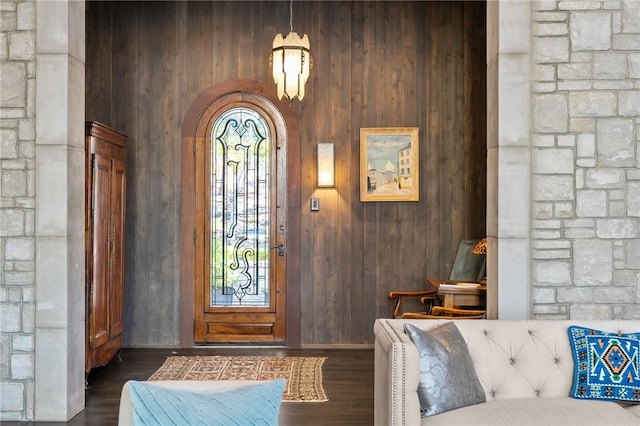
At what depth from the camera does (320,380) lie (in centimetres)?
500

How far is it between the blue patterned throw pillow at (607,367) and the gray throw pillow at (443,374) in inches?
20.4

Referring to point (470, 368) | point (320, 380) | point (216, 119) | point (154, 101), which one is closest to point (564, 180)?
point (470, 368)

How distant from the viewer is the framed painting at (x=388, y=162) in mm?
6199

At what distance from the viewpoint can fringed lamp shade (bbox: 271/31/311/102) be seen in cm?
529

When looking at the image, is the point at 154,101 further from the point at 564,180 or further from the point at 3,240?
the point at 564,180

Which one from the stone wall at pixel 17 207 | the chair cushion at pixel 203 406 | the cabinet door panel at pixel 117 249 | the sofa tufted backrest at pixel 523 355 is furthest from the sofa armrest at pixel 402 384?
the cabinet door panel at pixel 117 249

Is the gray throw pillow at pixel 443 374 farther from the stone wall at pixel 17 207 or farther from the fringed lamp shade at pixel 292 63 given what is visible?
the fringed lamp shade at pixel 292 63

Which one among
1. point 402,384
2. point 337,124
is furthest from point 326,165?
point 402,384

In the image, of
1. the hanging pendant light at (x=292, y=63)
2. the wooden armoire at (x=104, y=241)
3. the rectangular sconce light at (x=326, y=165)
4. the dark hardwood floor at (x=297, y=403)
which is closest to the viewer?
the dark hardwood floor at (x=297, y=403)

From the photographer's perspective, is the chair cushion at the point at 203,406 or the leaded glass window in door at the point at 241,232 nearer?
the chair cushion at the point at 203,406

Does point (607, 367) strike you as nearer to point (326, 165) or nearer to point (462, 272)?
point (462, 272)

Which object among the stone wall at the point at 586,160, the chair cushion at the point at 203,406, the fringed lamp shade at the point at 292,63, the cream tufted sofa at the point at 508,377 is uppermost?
the fringed lamp shade at the point at 292,63

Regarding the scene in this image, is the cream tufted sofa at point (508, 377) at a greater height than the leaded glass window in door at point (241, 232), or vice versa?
the leaded glass window in door at point (241, 232)

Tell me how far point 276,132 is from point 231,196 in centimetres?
78
